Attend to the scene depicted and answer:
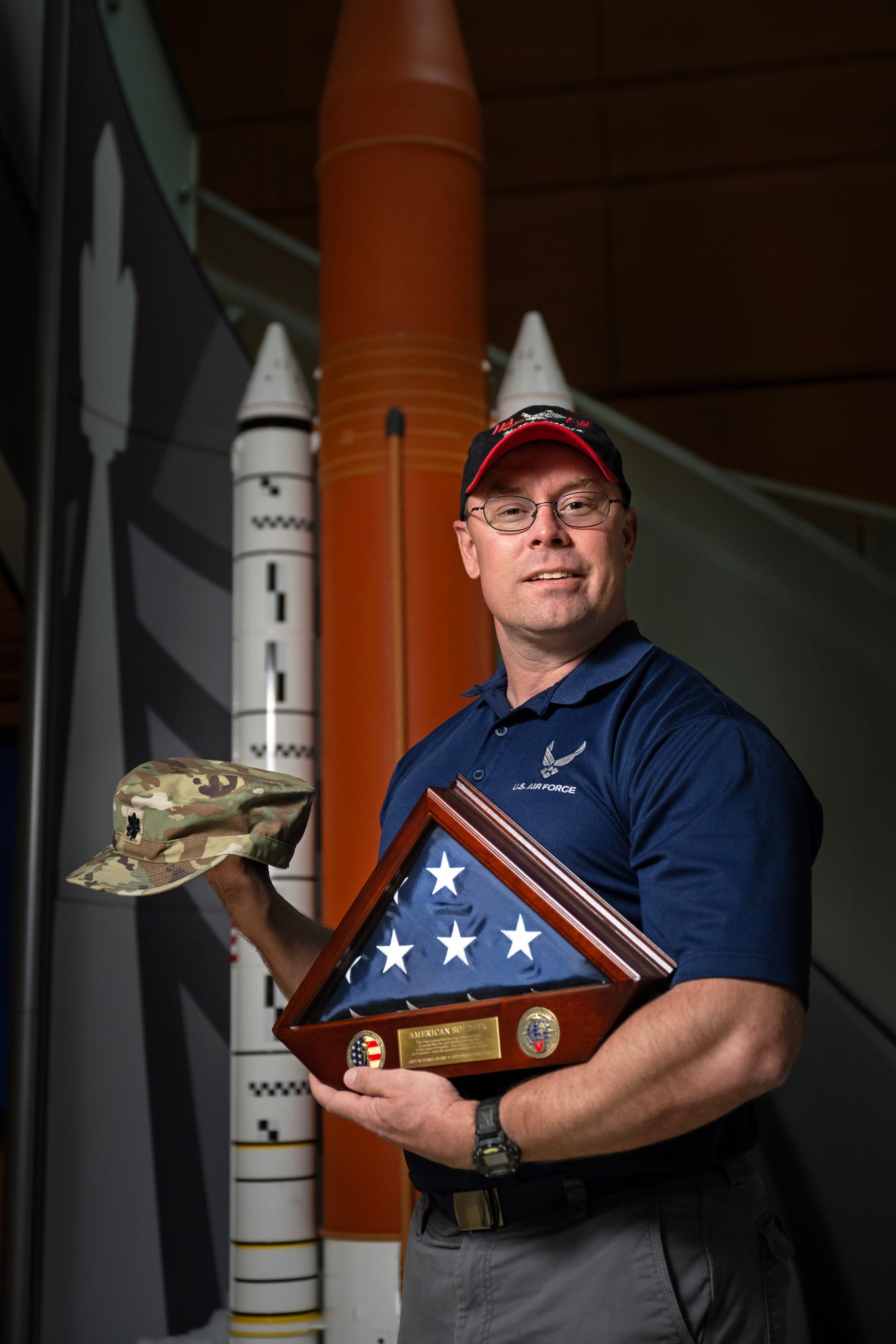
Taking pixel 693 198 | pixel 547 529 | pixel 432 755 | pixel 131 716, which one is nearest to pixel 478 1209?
pixel 432 755

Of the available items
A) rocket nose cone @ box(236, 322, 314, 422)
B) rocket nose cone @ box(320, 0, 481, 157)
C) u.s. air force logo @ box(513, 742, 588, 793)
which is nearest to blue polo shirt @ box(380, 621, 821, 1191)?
u.s. air force logo @ box(513, 742, 588, 793)

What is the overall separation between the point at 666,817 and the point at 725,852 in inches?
3.3

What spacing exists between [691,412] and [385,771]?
106 inches

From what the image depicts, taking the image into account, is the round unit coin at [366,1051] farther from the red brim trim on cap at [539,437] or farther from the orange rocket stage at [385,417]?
the orange rocket stage at [385,417]

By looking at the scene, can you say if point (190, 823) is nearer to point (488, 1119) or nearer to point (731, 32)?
point (488, 1119)

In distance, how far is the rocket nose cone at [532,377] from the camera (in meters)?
4.36

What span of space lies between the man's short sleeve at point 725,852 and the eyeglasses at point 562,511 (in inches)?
14.3

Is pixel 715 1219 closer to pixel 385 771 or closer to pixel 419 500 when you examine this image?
pixel 385 771

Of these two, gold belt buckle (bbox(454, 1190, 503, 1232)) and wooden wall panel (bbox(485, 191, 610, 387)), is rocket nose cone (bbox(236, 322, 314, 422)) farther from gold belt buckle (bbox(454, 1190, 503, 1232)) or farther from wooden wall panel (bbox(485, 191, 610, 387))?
gold belt buckle (bbox(454, 1190, 503, 1232))

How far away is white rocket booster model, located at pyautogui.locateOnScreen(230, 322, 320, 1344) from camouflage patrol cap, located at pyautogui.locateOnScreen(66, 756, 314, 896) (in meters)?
2.63

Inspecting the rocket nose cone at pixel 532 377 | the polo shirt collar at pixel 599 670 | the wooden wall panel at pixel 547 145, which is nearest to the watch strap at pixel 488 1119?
the polo shirt collar at pixel 599 670

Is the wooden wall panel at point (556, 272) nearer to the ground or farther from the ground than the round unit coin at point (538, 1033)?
farther from the ground

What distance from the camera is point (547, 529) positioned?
5.01 ft

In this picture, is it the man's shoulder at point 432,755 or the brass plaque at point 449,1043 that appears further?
the man's shoulder at point 432,755
